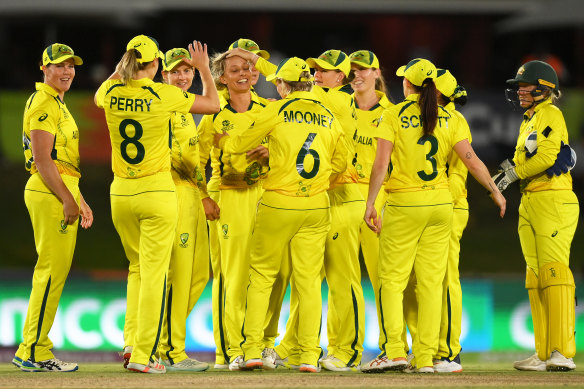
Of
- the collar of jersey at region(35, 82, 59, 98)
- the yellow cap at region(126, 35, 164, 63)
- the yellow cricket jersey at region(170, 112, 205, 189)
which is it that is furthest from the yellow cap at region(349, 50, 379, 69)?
the collar of jersey at region(35, 82, 59, 98)

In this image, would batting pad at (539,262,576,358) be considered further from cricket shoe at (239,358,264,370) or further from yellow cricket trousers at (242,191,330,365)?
cricket shoe at (239,358,264,370)

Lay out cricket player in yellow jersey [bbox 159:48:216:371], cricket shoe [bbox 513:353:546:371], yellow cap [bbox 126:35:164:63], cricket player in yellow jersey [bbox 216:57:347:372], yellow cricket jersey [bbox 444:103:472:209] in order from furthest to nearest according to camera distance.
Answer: cricket shoe [bbox 513:353:546:371] → yellow cricket jersey [bbox 444:103:472:209] → cricket player in yellow jersey [bbox 159:48:216:371] → cricket player in yellow jersey [bbox 216:57:347:372] → yellow cap [bbox 126:35:164:63]

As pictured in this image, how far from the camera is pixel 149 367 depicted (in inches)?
271

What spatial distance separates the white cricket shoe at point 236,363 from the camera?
7160mm

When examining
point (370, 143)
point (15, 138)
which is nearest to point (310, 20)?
point (15, 138)

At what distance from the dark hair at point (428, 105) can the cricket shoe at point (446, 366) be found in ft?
5.56

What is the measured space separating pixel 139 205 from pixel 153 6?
43.3 ft

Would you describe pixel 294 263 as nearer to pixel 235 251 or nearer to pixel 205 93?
pixel 235 251

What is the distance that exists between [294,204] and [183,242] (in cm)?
98

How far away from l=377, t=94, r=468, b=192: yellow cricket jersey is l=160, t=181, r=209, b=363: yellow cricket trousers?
1502 mm

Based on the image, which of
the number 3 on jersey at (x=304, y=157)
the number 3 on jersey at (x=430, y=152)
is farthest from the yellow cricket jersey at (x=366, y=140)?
the number 3 on jersey at (x=304, y=157)

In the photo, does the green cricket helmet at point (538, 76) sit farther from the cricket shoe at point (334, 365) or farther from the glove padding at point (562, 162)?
the cricket shoe at point (334, 365)

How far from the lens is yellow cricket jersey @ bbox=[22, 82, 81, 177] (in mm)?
7168

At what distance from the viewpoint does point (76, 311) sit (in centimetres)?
1041
